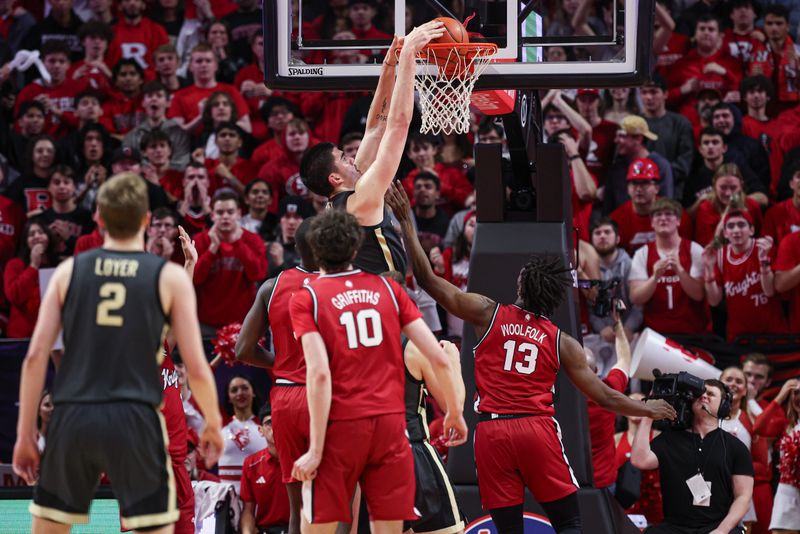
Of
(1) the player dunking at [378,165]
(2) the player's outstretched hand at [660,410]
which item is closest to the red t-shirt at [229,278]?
(1) the player dunking at [378,165]

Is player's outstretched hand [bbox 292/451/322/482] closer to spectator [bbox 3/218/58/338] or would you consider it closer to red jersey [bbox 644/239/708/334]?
red jersey [bbox 644/239/708/334]

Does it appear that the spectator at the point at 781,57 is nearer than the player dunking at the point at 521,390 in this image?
No

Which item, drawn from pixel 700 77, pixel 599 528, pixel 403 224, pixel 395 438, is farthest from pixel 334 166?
pixel 700 77

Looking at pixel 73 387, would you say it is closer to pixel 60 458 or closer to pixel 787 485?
pixel 60 458

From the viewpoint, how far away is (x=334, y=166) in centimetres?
689

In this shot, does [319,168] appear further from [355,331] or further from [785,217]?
[785,217]

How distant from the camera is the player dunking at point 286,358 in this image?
20.7 feet

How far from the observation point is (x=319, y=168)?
272 inches

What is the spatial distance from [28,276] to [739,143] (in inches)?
273

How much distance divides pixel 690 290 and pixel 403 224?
4.53 metres

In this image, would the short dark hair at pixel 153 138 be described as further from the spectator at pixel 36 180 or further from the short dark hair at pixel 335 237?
the short dark hair at pixel 335 237

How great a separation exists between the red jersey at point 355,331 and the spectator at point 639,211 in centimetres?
617

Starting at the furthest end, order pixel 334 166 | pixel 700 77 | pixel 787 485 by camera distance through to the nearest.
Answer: pixel 700 77
pixel 787 485
pixel 334 166

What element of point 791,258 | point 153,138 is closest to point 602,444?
point 791,258
